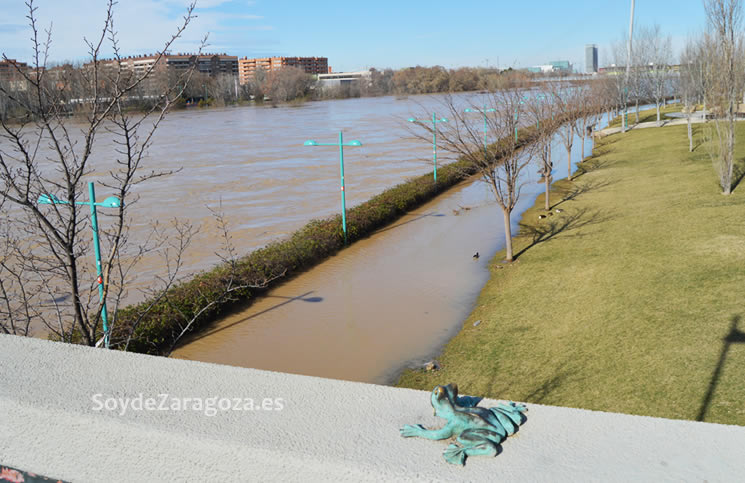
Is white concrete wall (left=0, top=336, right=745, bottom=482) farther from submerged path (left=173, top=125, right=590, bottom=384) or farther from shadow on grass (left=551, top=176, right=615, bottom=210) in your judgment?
shadow on grass (left=551, top=176, right=615, bottom=210)

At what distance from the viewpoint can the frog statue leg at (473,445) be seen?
2.02 m

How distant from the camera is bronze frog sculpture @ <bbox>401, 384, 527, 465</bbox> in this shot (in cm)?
206

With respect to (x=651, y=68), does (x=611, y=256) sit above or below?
below

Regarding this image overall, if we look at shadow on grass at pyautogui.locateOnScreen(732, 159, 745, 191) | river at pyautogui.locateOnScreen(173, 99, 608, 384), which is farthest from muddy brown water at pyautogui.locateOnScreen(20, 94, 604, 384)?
shadow on grass at pyautogui.locateOnScreen(732, 159, 745, 191)

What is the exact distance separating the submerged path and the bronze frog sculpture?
6638 millimetres

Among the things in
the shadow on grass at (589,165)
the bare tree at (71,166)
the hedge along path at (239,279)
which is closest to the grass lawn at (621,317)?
the hedge along path at (239,279)

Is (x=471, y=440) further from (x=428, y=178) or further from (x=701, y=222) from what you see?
(x=428, y=178)

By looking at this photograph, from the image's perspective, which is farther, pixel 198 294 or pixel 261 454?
pixel 198 294

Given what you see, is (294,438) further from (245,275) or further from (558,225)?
(558,225)

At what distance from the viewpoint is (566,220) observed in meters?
17.1

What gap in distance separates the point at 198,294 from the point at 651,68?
137 feet

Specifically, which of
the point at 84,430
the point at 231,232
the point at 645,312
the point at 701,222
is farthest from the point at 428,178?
the point at 84,430

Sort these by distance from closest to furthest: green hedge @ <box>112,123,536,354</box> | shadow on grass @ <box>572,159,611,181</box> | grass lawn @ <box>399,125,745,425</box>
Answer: grass lawn @ <box>399,125,745,425</box> < green hedge @ <box>112,123,536,354</box> < shadow on grass @ <box>572,159,611,181</box>

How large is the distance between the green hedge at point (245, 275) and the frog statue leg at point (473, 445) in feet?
13.5
